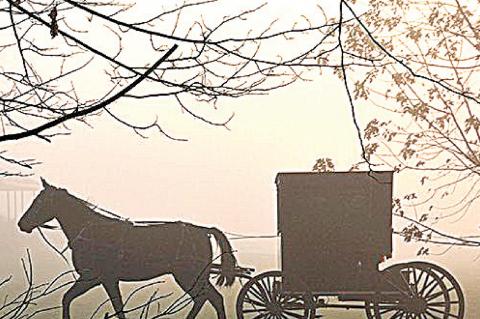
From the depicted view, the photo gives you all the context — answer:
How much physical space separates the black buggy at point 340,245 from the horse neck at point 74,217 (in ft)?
2.24

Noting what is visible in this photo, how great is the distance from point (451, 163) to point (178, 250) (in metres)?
1.20

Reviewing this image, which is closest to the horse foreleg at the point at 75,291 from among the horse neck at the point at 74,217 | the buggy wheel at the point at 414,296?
the horse neck at the point at 74,217

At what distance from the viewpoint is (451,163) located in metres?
3.67

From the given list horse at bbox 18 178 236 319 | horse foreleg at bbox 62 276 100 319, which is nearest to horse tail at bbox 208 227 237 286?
horse at bbox 18 178 236 319

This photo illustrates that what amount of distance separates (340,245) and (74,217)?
3.32 feet

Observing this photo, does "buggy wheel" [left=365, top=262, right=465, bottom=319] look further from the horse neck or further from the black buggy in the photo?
the horse neck

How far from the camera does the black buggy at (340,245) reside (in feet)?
10.5

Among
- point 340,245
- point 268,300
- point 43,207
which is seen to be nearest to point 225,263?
point 268,300

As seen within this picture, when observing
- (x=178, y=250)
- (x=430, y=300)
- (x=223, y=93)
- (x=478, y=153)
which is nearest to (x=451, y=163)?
(x=478, y=153)

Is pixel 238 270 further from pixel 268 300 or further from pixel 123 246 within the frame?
pixel 123 246

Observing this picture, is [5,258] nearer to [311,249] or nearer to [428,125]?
[311,249]

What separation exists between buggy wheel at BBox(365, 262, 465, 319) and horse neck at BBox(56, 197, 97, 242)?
1.12 meters

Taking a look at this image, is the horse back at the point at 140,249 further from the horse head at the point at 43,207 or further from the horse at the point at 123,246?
the horse head at the point at 43,207

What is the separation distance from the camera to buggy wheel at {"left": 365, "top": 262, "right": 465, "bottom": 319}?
133 inches
